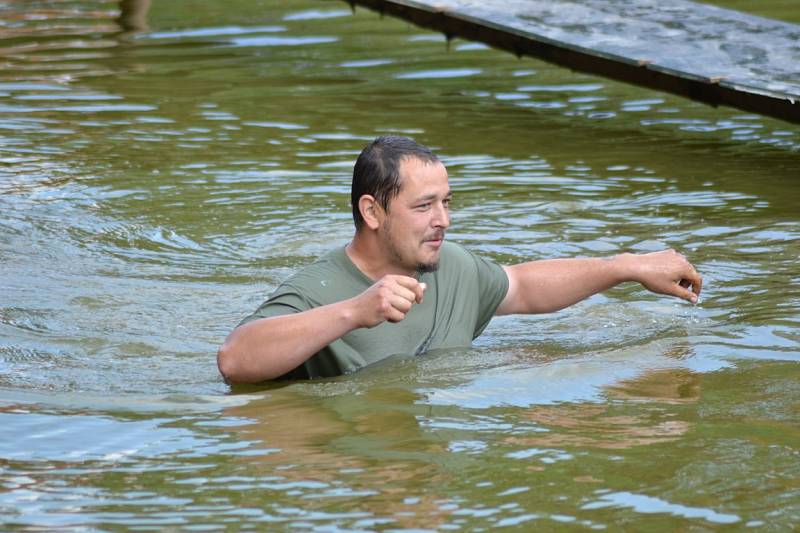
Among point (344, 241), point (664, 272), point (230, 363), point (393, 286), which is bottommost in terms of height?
point (344, 241)

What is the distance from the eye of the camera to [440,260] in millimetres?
6043

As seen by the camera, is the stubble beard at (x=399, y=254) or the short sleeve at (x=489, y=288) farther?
the short sleeve at (x=489, y=288)

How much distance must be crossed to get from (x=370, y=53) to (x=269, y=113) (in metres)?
3.00

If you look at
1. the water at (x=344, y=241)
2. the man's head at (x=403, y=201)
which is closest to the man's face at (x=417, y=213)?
the man's head at (x=403, y=201)

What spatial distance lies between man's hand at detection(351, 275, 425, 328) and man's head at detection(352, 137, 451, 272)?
565mm

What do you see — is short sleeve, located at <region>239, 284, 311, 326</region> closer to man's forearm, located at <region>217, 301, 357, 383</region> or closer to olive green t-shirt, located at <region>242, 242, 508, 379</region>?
olive green t-shirt, located at <region>242, 242, 508, 379</region>

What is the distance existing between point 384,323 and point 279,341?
60cm

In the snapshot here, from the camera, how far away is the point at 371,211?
5.76 metres

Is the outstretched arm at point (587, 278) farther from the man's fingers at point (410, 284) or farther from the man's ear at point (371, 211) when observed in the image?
the man's fingers at point (410, 284)

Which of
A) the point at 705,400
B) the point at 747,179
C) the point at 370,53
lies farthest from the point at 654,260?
the point at 370,53

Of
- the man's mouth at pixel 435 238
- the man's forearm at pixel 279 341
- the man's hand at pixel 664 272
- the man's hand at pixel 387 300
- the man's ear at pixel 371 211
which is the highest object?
the man's ear at pixel 371 211

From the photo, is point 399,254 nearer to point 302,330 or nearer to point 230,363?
point 302,330

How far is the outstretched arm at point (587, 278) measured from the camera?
237 inches

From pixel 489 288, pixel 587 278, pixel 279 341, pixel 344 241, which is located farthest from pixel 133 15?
pixel 279 341
